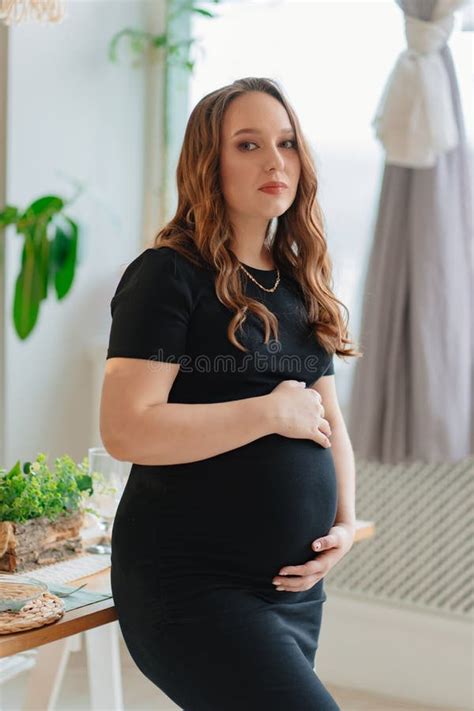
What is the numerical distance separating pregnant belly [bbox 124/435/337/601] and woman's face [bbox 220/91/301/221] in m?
0.41

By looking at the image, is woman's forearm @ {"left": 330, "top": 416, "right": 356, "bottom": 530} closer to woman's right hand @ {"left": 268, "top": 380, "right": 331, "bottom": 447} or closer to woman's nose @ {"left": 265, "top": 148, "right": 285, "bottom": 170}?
woman's right hand @ {"left": 268, "top": 380, "right": 331, "bottom": 447}

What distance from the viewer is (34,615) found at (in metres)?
1.62

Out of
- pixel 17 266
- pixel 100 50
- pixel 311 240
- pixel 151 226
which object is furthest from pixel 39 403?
pixel 311 240

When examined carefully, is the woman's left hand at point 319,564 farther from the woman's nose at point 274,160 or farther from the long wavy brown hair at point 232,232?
the woman's nose at point 274,160

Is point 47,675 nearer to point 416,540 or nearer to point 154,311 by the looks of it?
point 154,311

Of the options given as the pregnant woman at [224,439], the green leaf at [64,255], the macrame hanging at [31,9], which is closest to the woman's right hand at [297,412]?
the pregnant woman at [224,439]

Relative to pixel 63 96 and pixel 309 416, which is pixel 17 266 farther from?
pixel 309 416

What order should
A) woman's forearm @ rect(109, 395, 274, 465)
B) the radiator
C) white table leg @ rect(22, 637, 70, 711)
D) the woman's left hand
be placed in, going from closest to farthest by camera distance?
woman's forearm @ rect(109, 395, 274, 465), the woman's left hand, white table leg @ rect(22, 637, 70, 711), the radiator

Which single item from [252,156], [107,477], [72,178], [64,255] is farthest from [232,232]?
[72,178]

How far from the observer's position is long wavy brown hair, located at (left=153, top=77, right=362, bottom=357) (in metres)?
1.71

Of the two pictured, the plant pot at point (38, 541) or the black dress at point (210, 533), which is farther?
the plant pot at point (38, 541)

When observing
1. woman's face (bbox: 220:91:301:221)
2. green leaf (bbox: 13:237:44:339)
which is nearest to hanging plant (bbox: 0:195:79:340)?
green leaf (bbox: 13:237:44:339)

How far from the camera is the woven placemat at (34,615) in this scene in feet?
5.19

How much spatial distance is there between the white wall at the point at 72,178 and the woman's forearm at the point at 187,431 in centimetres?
161
